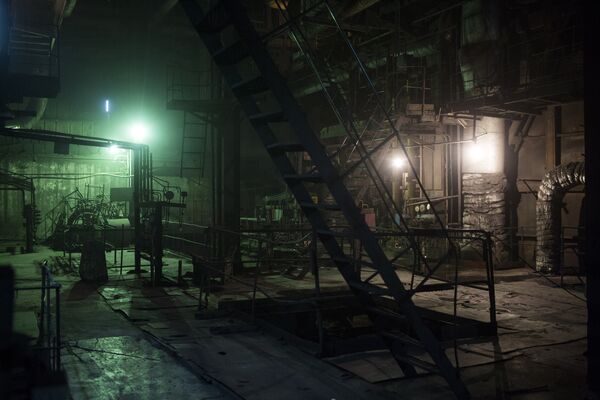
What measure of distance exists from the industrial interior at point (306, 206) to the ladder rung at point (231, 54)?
0.07 feet

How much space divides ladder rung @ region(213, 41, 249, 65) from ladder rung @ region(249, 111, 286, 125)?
71cm

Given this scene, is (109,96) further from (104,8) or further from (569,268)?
(569,268)

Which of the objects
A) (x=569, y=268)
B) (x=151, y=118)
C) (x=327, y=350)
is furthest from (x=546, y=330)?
(x=151, y=118)

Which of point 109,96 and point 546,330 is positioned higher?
point 109,96

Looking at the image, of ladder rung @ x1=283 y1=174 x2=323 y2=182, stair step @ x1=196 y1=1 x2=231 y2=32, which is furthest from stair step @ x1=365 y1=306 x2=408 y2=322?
stair step @ x1=196 y1=1 x2=231 y2=32

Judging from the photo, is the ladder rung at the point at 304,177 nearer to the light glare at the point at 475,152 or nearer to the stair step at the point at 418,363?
the stair step at the point at 418,363

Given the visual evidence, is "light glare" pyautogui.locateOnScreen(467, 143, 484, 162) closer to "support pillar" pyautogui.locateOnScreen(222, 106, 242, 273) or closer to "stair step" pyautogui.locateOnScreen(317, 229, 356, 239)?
"support pillar" pyautogui.locateOnScreen(222, 106, 242, 273)

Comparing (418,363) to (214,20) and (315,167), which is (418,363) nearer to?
(315,167)

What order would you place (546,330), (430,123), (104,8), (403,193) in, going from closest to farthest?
(546,330)
(430,123)
(403,193)
(104,8)

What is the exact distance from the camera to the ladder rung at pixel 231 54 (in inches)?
247

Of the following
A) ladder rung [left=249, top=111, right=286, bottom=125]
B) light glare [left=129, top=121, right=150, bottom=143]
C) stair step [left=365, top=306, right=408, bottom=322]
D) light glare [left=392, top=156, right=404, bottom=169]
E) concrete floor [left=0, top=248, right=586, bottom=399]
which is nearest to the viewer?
ladder rung [left=249, top=111, right=286, bottom=125]

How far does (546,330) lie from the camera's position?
9836 mm

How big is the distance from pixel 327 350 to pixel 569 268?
11.8 meters

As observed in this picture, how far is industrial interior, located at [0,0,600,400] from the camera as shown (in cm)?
648
